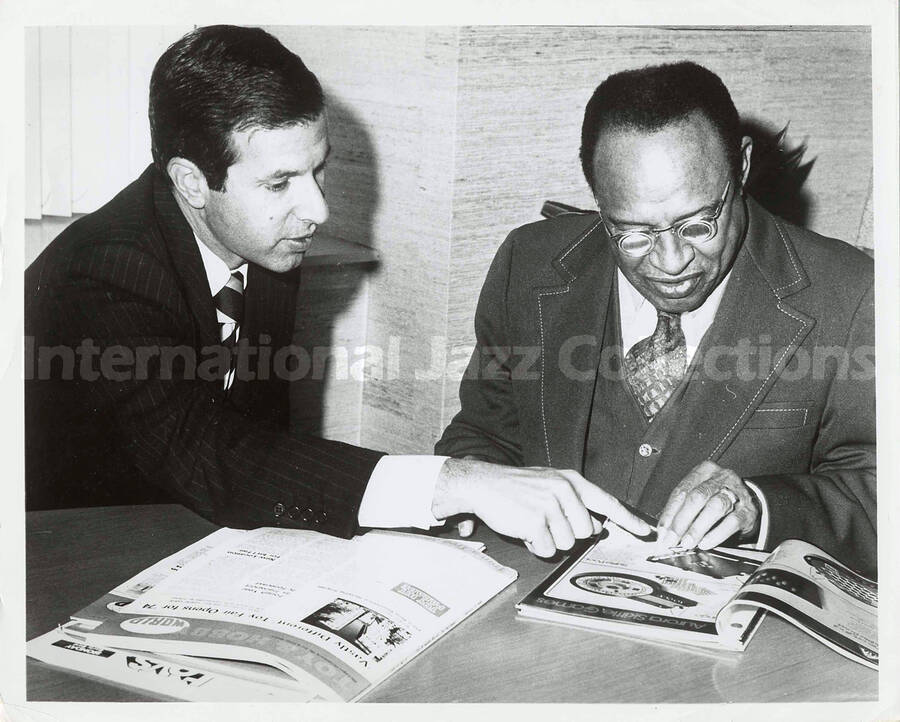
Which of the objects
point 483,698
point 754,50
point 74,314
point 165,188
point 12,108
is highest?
point 754,50

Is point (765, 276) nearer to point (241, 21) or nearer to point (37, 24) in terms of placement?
point (241, 21)

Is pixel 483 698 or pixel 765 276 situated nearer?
pixel 483 698

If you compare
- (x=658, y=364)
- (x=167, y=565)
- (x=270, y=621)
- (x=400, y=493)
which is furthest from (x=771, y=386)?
(x=167, y=565)

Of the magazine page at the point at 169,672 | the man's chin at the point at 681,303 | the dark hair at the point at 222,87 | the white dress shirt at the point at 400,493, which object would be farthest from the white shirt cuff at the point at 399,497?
the dark hair at the point at 222,87

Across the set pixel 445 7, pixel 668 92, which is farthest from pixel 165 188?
pixel 668 92

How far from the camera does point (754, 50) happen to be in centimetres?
147

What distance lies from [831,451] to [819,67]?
63 cm

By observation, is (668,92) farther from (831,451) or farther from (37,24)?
(37,24)

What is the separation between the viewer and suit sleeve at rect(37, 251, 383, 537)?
145 centimetres

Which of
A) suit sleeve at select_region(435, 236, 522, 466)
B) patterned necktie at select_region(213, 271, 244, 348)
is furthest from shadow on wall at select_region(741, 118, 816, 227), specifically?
patterned necktie at select_region(213, 271, 244, 348)

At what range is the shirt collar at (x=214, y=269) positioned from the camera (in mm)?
1545

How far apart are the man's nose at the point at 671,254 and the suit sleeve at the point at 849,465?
0.98 feet

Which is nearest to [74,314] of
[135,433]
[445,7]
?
[135,433]

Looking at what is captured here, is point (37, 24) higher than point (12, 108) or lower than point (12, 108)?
higher
